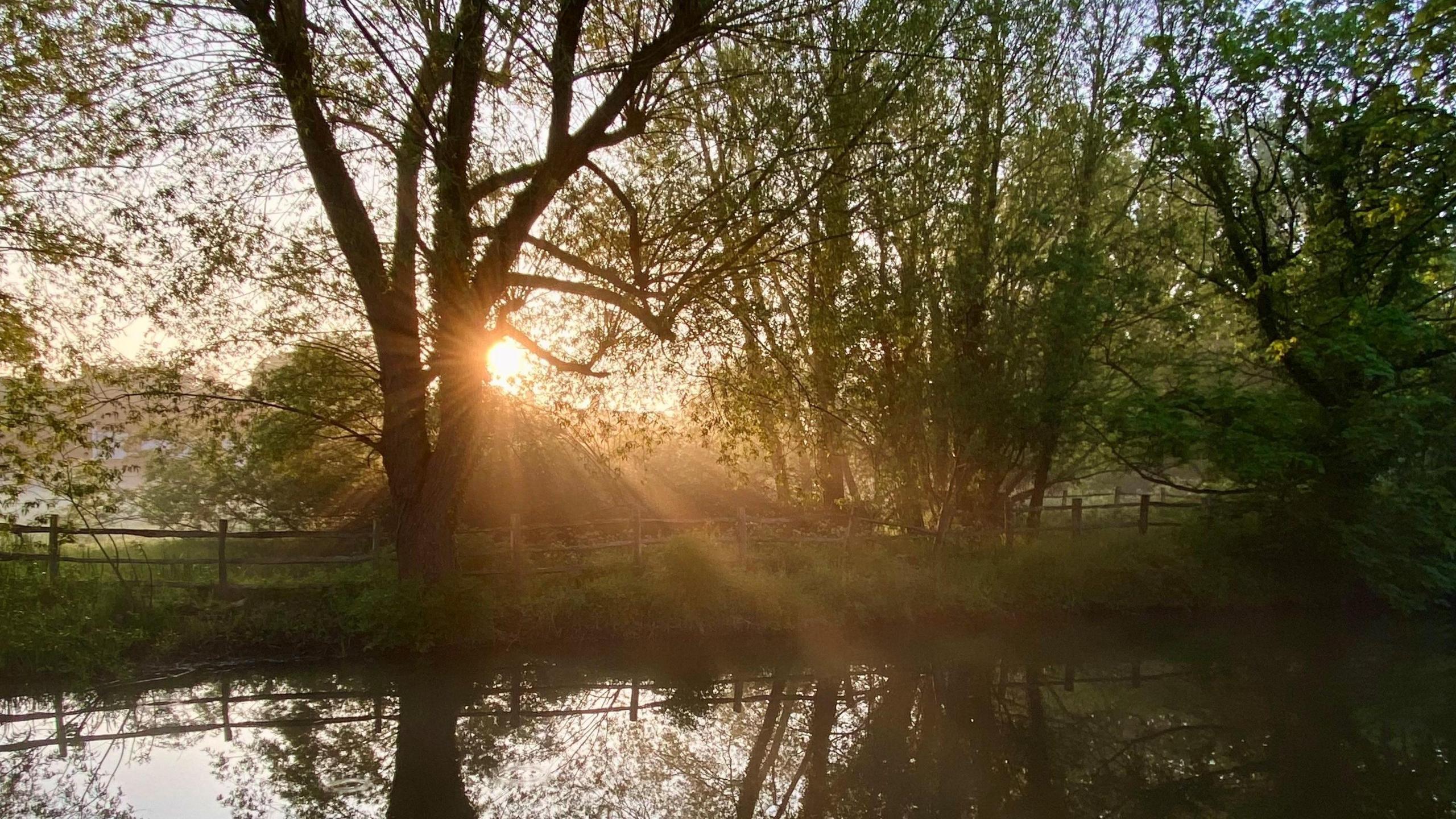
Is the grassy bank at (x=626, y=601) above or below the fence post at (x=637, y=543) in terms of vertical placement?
below

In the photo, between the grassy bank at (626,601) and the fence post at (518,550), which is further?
the fence post at (518,550)

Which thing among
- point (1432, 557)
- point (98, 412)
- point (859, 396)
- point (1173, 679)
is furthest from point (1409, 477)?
point (98, 412)

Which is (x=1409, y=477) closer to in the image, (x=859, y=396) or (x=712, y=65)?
(x=859, y=396)

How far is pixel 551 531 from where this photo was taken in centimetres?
1504

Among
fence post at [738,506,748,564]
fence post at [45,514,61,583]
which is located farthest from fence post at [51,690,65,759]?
fence post at [738,506,748,564]

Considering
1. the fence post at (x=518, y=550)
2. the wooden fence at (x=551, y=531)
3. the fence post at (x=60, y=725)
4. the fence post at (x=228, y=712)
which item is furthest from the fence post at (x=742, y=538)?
the fence post at (x=60, y=725)

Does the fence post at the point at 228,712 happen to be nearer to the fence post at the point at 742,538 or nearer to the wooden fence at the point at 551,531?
the wooden fence at the point at 551,531

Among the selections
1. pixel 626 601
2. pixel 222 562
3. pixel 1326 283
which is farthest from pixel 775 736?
pixel 1326 283

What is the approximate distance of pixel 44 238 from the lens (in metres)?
8.71

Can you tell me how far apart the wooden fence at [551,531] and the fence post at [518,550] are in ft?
0.03

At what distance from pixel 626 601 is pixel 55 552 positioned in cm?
685

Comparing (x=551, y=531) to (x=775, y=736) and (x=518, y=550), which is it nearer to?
(x=518, y=550)

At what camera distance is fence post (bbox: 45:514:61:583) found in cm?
1050

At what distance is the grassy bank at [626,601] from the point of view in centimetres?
1004
